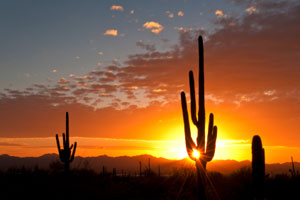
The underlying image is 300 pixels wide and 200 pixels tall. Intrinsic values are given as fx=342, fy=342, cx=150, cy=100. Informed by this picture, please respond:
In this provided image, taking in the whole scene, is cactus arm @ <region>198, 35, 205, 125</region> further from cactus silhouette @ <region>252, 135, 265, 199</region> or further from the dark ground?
the dark ground

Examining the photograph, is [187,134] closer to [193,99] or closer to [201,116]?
[201,116]

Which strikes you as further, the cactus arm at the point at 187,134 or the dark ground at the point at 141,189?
the dark ground at the point at 141,189

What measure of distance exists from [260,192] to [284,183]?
9328mm

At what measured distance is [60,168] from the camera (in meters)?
38.7

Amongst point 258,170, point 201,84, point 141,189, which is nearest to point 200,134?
point 201,84

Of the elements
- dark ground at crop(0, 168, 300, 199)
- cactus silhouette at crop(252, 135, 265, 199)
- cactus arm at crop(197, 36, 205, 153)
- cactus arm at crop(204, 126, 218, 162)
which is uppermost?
cactus arm at crop(197, 36, 205, 153)

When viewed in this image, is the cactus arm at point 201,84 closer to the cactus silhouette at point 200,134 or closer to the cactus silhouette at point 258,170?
the cactus silhouette at point 200,134

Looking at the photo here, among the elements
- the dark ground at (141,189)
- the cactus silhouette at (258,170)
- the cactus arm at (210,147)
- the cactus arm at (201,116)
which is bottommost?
the dark ground at (141,189)

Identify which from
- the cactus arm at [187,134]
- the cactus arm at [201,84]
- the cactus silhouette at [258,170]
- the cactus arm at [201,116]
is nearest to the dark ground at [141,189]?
the cactus silhouette at [258,170]

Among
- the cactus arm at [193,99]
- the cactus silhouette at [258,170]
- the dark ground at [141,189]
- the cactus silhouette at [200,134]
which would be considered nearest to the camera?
the cactus silhouette at [200,134]

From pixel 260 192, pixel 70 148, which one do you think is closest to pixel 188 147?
pixel 260 192

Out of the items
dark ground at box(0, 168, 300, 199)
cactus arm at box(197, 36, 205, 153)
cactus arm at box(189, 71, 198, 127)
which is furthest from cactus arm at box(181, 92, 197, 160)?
dark ground at box(0, 168, 300, 199)

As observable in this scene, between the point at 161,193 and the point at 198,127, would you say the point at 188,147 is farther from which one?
the point at 161,193

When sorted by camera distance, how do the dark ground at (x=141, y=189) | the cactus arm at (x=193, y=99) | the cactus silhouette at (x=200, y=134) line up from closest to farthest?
the cactus silhouette at (x=200, y=134), the cactus arm at (x=193, y=99), the dark ground at (x=141, y=189)
